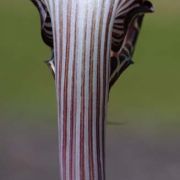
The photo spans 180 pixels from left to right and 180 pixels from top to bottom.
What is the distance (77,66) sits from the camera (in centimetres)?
31

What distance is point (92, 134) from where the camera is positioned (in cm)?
32

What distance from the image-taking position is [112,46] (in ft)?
1.10

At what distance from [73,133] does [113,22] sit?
70 mm

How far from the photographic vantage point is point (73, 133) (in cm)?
31

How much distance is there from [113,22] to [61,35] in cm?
3

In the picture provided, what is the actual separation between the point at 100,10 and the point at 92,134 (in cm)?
7

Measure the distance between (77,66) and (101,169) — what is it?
2.5 inches

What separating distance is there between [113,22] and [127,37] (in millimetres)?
33

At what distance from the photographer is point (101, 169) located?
1.05ft

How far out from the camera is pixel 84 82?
1.01 feet

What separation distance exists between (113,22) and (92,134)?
68mm

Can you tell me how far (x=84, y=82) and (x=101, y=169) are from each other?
2.2 inches

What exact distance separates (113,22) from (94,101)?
0.16 feet

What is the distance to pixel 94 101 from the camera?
A: 0.31 meters
